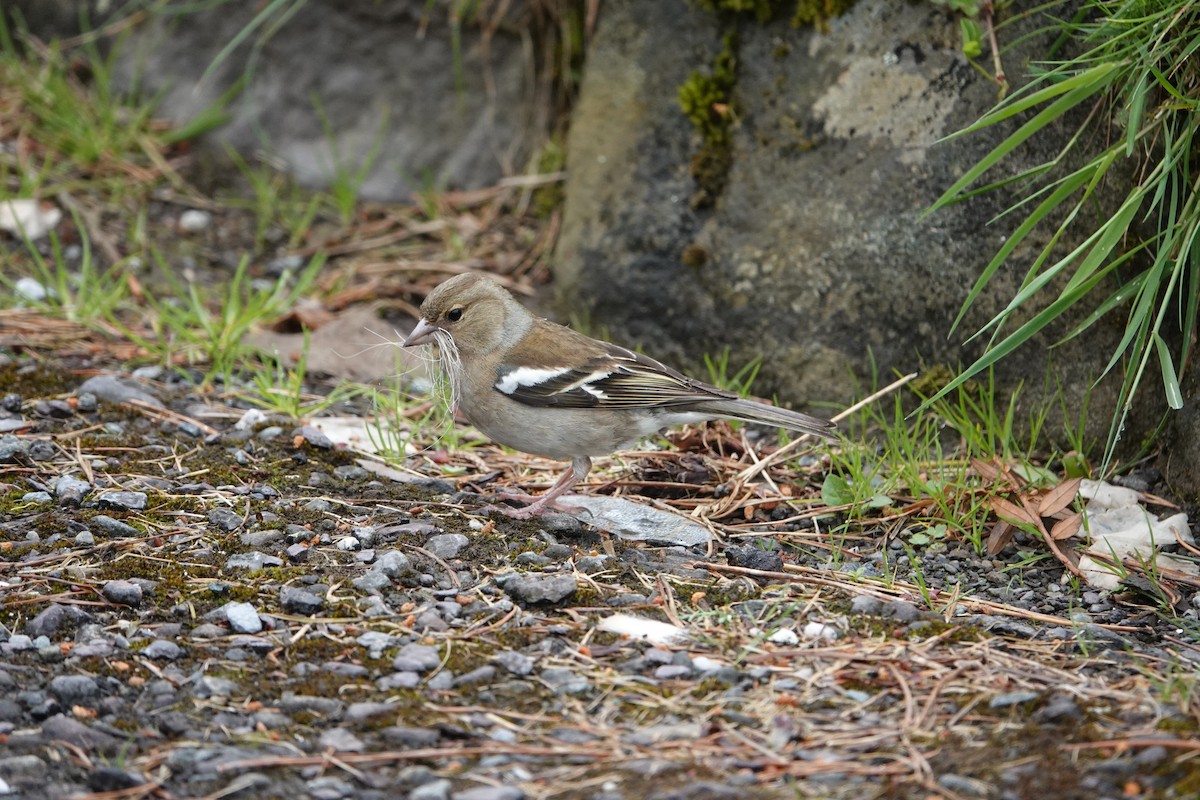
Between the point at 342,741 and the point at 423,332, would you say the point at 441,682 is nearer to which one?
the point at 342,741

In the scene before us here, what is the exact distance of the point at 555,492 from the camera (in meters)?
4.51

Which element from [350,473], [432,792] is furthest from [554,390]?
[432,792]

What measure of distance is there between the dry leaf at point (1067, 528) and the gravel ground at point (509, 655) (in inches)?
4.4

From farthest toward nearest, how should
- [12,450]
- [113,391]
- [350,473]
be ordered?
1. [113,391]
2. [350,473]
3. [12,450]

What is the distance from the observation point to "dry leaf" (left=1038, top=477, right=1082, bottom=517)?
163 inches

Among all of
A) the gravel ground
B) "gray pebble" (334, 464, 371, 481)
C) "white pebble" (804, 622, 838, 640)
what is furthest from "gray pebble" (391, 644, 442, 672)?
"gray pebble" (334, 464, 371, 481)

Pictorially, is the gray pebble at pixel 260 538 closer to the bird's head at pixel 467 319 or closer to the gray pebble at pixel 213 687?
the gray pebble at pixel 213 687

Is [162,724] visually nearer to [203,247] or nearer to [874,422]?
[874,422]

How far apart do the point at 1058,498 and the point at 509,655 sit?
2041 mm

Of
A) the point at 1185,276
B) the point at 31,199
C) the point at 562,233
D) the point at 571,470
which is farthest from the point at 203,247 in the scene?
the point at 1185,276

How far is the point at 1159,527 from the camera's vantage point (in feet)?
13.5

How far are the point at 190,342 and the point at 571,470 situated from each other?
207 cm

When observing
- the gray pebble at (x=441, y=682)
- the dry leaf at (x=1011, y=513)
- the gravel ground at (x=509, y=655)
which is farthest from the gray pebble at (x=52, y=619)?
the dry leaf at (x=1011, y=513)

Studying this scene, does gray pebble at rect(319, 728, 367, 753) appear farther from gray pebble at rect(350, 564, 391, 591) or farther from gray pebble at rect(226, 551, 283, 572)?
gray pebble at rect(226, 551, 283, 572)
